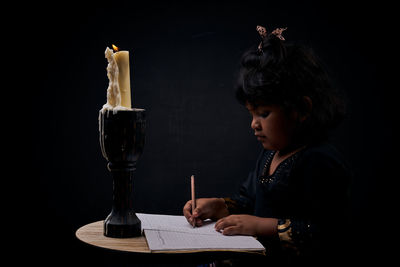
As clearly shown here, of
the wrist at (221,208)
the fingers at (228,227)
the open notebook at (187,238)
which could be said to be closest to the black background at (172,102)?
the wrist at (221,208)

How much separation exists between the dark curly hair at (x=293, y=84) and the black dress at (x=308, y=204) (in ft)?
0.24

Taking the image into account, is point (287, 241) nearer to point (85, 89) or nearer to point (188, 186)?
point (188, 186)

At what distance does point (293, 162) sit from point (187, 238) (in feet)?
1.15

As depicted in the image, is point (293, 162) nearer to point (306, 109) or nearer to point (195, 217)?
point (306, 109)

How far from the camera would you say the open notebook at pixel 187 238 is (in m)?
0.96

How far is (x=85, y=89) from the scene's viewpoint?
1.66 metres

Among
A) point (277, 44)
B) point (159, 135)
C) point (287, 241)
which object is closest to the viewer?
point (287, 241)

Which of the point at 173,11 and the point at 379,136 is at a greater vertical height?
the point at 173,11

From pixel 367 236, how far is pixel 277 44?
36.4 inches

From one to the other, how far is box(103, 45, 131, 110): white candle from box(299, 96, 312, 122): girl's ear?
17.8 inches

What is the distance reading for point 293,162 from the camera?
118 cm

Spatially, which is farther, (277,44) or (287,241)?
(277,44)

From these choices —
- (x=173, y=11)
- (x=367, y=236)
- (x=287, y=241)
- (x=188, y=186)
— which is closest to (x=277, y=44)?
(x=287, y=241)

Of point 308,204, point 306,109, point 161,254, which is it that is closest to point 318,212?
point 308,204
